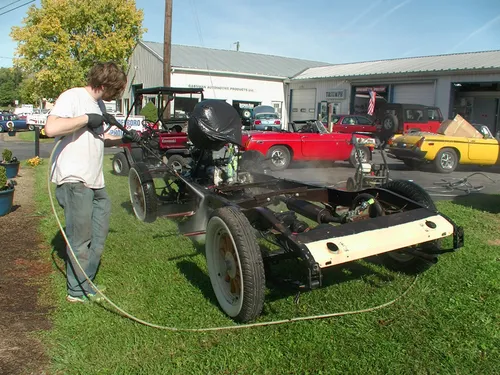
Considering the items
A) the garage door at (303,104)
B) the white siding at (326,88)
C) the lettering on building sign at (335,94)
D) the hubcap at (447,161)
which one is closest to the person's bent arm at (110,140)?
the hubcap at (447,161)

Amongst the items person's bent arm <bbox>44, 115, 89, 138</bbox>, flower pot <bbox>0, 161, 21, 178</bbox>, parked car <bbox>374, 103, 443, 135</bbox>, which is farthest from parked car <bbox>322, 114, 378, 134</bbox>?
person's bent arm <bbox>44, 115, 89, 138</bbox>

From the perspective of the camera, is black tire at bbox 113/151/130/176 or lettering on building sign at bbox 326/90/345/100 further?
lettering on building sign at bbox 326/90/345/100

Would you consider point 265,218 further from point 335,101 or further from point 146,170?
point 335,101

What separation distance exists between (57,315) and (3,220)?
3577mm

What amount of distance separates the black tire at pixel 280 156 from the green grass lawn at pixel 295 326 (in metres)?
8.00

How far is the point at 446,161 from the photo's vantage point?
12758 millimetres

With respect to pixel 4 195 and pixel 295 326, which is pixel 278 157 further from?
pixel 295 326

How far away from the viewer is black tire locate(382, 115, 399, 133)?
18.3 metres

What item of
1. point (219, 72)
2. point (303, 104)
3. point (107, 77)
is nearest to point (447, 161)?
point (107, 77)

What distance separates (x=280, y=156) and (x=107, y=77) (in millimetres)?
9332

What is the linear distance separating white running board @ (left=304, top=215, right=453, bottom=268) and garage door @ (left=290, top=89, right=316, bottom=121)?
28102 mm

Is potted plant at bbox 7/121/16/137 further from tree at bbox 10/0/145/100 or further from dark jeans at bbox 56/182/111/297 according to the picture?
dark jeans at bbox 56/182/111/297

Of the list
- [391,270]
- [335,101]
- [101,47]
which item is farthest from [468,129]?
[101,47]

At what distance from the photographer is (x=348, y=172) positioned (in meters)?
12.9
